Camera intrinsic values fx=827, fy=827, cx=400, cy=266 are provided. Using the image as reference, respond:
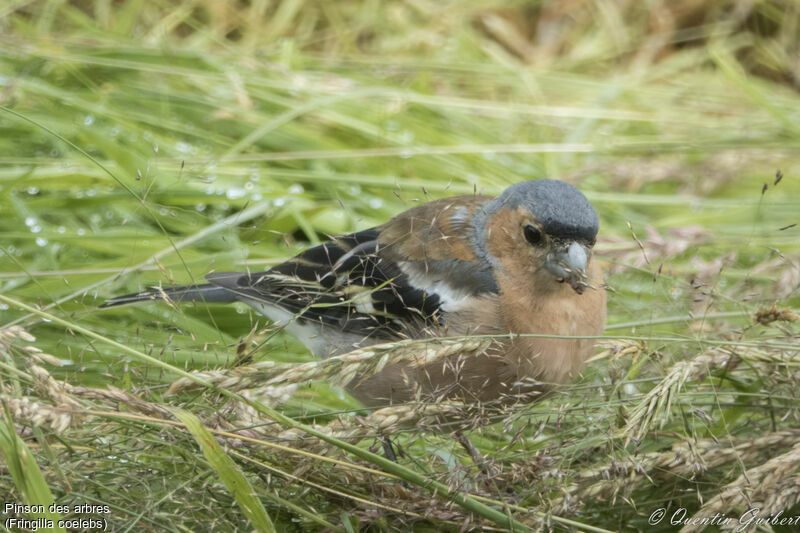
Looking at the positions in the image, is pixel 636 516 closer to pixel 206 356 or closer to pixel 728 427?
pixel 728 427

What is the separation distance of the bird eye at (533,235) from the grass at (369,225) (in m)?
0.33

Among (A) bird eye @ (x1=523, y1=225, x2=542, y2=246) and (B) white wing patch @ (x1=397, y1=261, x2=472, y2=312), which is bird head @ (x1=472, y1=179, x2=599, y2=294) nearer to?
(A) bird eye @ (x1=523, y1=225, x2=542, y2=246)

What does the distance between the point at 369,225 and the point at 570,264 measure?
4.78 feet

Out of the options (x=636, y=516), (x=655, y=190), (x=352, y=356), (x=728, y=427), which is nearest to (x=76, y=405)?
(x=352, y=356)

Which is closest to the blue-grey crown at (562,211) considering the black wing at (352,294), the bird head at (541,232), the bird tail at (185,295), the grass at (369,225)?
the bird head at (541,232)

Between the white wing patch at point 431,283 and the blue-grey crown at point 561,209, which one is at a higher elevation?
the blue-grey crown at point 561,209

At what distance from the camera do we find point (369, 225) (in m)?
3.54

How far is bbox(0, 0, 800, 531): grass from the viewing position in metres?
1.75

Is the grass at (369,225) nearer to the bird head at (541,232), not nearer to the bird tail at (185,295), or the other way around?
the bird tail at (185,295)

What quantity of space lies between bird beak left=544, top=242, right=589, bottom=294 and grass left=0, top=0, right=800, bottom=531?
0.71 ft

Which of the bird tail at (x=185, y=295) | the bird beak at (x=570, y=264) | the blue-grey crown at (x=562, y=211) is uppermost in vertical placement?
→ the blue-grey crown at (x=562, y=211)

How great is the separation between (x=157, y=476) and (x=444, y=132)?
2.76 m

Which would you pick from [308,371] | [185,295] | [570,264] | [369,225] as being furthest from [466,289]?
[369,225]

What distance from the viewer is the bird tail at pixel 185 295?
7.42ft
